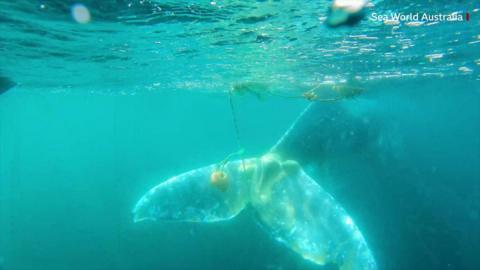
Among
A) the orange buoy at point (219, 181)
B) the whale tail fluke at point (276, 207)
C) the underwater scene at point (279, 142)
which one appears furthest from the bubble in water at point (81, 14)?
the orange buoy at point (219, 181)

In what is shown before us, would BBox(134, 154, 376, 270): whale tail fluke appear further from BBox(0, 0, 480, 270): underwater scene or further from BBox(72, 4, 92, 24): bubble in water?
BBox(72, 4, 92, 24): bubble in water

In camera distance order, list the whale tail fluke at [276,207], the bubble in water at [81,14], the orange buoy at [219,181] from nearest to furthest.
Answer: the whale tail fluke at [276,207] → the orange buoy at [219,181] → the bubble in water at [81,14]

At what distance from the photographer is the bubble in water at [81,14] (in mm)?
9344

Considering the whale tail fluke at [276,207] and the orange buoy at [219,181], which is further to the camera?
the orange buoy at [219,181]

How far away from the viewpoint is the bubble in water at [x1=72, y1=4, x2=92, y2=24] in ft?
30.7

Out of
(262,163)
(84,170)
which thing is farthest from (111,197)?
(262,163)

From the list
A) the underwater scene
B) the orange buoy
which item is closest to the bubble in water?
the underwater scene

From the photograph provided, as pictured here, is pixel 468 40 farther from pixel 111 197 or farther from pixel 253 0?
pixel 111 197

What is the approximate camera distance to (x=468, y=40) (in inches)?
508

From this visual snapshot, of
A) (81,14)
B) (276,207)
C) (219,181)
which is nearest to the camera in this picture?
(276,207)

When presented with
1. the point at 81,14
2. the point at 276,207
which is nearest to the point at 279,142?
the point at 276,207

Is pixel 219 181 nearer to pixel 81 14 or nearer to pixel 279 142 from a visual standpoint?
pixel 279 142

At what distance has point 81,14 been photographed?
9930mm

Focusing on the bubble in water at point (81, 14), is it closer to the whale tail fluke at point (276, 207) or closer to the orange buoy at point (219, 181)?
the whale tail fluke at point (276, 207)
